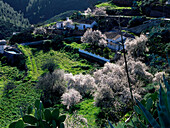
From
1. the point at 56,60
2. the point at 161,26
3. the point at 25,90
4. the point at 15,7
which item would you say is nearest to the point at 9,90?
the point at 25,90

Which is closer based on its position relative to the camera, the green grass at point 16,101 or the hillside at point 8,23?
the green grass at point 16,101

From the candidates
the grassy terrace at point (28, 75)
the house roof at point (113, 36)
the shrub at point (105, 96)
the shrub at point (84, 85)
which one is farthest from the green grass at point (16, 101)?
the house roof at point (113, 36)

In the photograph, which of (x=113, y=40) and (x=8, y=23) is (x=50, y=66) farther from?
(x=8, y=23)

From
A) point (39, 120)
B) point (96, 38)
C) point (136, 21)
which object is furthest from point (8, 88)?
point (136, 21)

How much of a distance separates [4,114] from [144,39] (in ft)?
95.1

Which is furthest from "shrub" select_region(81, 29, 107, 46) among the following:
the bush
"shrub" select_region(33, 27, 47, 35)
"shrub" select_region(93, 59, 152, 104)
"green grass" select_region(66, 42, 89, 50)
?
"shrub" select_region(33, 27, 47, 35)

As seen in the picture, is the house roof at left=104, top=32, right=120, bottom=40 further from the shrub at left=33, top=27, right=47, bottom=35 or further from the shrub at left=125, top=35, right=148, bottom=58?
the shrub at left=33, top=27, right=47, bottom=35

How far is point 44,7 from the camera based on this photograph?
508 ft

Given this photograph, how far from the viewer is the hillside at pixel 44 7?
483 ft

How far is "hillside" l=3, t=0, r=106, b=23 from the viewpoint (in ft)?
483

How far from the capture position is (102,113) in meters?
21.5

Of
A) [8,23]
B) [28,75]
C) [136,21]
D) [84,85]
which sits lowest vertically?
[28,75]

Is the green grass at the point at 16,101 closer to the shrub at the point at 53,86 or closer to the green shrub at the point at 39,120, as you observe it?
the shrub at the point at 53,86

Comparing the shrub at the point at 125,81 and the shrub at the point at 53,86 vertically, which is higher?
the shrub at the point at 125,81
